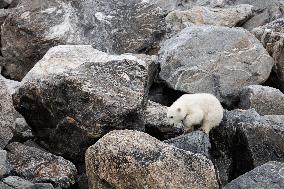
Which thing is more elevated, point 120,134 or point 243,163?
point 120,134

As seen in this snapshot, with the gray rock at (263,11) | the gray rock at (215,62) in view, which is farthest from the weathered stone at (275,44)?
the gray rock at (263,11)

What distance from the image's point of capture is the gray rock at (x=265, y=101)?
1281 cm

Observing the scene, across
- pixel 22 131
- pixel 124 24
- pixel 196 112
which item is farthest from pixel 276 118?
pixel 124 24

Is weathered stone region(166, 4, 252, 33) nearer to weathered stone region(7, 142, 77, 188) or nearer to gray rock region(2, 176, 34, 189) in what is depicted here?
weathered stone region(7, 142, 77, 188)

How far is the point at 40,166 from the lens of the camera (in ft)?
31.9

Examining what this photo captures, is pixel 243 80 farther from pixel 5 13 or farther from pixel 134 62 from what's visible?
pixel 5 13

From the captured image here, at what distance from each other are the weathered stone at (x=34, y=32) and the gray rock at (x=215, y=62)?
6.78 ft

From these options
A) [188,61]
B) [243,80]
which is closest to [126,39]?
[188,61]

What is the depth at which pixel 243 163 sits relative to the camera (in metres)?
9.85

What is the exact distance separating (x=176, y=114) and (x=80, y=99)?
1.79m

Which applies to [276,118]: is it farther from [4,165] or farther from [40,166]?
[4,165]

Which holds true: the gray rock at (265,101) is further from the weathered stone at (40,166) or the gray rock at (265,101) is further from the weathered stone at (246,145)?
the weathered stone at (40,166)

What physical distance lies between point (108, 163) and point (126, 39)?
7.37 metres

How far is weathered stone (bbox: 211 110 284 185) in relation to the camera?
9.68m
